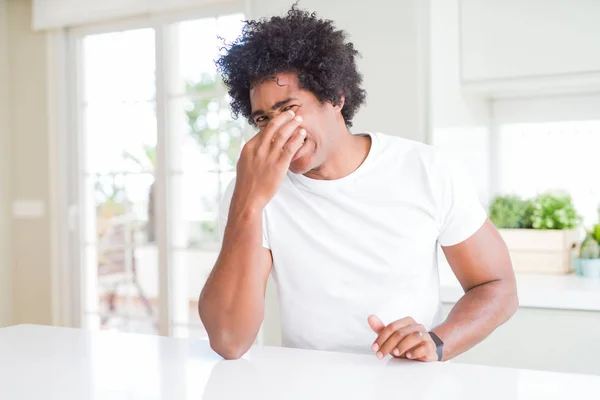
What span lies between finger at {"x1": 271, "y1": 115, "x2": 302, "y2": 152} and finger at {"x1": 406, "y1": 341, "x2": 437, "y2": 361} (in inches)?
19.5

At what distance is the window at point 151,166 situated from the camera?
359cm

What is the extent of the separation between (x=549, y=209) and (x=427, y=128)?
0.61 metres

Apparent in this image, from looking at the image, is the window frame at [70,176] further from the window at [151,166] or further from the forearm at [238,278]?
the forearm at [238,278]

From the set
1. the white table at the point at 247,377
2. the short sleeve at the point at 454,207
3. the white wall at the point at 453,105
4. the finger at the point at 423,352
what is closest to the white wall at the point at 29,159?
the white wall at the point at 453,105

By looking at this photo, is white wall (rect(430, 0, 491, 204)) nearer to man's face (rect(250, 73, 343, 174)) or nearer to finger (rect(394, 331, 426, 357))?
man's face (rect(250, 73, 343, 174))

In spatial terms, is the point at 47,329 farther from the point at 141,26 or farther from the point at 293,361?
the point at 141,26

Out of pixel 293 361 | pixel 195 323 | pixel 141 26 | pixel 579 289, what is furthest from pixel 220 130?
pixel 293 361

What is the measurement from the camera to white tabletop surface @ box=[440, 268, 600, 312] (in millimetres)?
2203

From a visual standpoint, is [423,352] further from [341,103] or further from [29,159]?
[29,159]

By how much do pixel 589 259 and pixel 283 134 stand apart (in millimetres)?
1626

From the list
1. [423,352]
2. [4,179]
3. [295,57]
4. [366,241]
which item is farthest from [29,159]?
[423,352]

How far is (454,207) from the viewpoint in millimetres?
1523

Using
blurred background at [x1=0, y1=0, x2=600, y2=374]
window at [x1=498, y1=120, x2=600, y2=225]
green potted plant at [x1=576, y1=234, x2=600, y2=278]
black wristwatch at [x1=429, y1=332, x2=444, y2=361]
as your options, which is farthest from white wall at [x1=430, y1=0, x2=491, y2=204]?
black wristwatch at [x1=429, y1=332, x2=444, y2=361]

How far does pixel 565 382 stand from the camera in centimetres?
106
